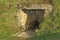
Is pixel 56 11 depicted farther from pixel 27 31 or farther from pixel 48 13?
pixel 27 31

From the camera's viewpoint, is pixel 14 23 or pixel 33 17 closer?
pixel 14 23

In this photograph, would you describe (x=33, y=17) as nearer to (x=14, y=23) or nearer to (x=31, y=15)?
(x=31, y=15)

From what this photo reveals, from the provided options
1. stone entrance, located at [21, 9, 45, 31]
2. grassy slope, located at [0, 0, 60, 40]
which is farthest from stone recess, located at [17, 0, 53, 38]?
grassy slope, located at [0, 0, 60, 40]

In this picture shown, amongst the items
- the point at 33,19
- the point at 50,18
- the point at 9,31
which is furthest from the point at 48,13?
the point at 9,31

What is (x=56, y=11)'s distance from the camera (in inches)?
521

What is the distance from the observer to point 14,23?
13.8m

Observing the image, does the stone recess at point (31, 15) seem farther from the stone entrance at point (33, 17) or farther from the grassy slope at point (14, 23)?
the grassy slope at point (14, 23)

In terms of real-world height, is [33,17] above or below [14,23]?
above

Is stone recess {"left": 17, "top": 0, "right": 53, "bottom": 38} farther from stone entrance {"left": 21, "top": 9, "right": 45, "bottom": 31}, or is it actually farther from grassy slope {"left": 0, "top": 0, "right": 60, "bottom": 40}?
grassy slope {"left": 0, "top": 0, "right": 60, "bottom": 40}

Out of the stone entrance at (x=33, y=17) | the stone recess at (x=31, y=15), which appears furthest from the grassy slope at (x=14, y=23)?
the stone entrance at (x=33, y=17)

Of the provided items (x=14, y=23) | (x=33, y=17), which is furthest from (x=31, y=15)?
(x=14, y=23)

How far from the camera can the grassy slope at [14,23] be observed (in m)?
11.9

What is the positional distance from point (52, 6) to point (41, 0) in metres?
1.14

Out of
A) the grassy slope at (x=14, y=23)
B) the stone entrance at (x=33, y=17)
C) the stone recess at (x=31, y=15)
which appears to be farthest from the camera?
the stone entrance at (x=33, y=17)
